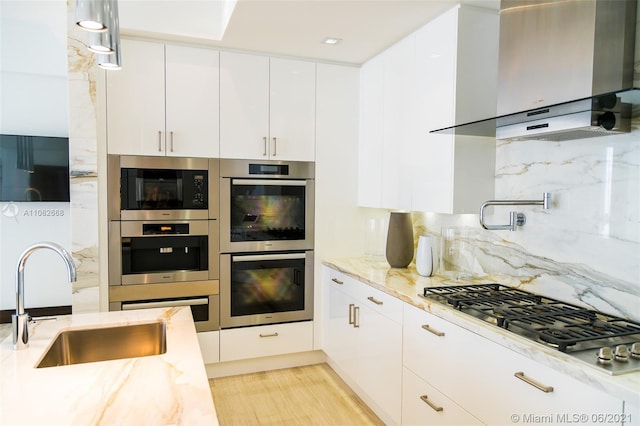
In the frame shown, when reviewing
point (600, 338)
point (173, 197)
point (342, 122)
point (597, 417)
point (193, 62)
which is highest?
point (193, 62)

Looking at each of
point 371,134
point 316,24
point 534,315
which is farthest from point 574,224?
point 316,24

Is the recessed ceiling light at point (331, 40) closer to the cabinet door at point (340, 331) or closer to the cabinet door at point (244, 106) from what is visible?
the cabinet door at point (244, 106)

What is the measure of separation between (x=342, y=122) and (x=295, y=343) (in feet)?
6.04

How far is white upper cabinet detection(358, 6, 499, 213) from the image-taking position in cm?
231

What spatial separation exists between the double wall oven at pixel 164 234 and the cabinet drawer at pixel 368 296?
0.91 meters

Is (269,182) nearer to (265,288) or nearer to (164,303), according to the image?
(265,288)

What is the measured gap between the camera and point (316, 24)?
2.60 m

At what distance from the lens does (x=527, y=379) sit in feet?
4.83

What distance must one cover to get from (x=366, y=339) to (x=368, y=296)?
289 mm

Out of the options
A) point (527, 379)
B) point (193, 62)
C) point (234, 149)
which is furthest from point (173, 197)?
point (527, 379)

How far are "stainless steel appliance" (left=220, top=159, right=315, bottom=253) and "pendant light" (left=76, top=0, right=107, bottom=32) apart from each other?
1.91 metres

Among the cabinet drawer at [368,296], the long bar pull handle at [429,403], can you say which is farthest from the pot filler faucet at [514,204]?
the long bar pull handle at [429,403]

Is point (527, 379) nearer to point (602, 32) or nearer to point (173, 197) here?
point (602, 32)

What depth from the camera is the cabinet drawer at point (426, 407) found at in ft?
6.03
